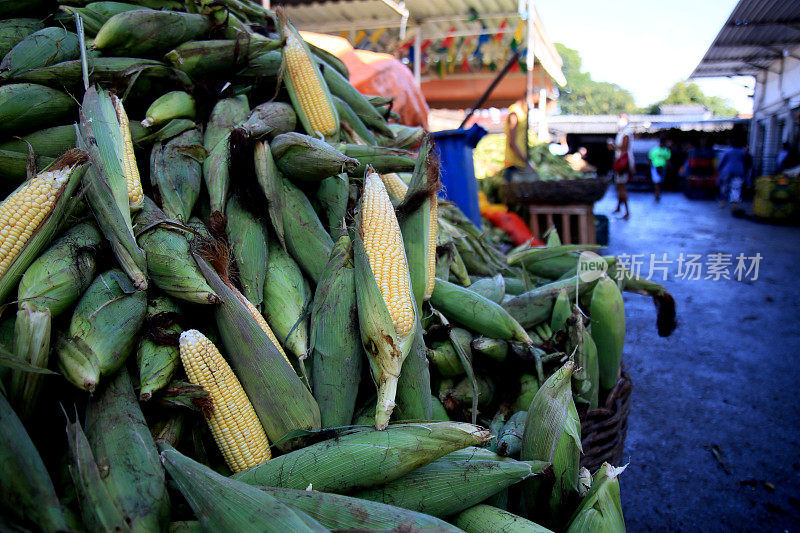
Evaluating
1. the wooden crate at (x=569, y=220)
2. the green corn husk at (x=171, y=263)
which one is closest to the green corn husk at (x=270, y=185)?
the green corn husk at (x=171, y=263)

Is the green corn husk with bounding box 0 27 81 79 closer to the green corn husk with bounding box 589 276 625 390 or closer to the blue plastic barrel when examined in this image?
the green corn husk with bounding box 589 276 625 390

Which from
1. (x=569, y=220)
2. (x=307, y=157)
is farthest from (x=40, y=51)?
(x=569, y=220)

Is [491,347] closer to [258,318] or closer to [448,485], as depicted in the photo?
[448,485]

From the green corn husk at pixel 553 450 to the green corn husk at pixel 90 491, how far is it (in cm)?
86

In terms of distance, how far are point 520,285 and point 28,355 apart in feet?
5.80

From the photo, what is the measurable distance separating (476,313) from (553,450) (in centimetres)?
53

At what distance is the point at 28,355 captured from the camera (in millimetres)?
985

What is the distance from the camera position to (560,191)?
5.52 meters

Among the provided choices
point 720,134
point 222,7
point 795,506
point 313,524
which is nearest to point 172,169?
point 222,7

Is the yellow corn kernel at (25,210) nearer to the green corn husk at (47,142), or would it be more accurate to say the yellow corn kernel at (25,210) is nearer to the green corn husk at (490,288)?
the green corn husk at (47,142)

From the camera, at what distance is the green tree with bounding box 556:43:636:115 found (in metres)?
58.1

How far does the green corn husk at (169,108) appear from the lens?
1688 millimetres

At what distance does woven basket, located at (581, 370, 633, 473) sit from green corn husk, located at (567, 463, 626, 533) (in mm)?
322

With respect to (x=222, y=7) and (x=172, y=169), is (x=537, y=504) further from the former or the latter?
(x=222, y=7)
